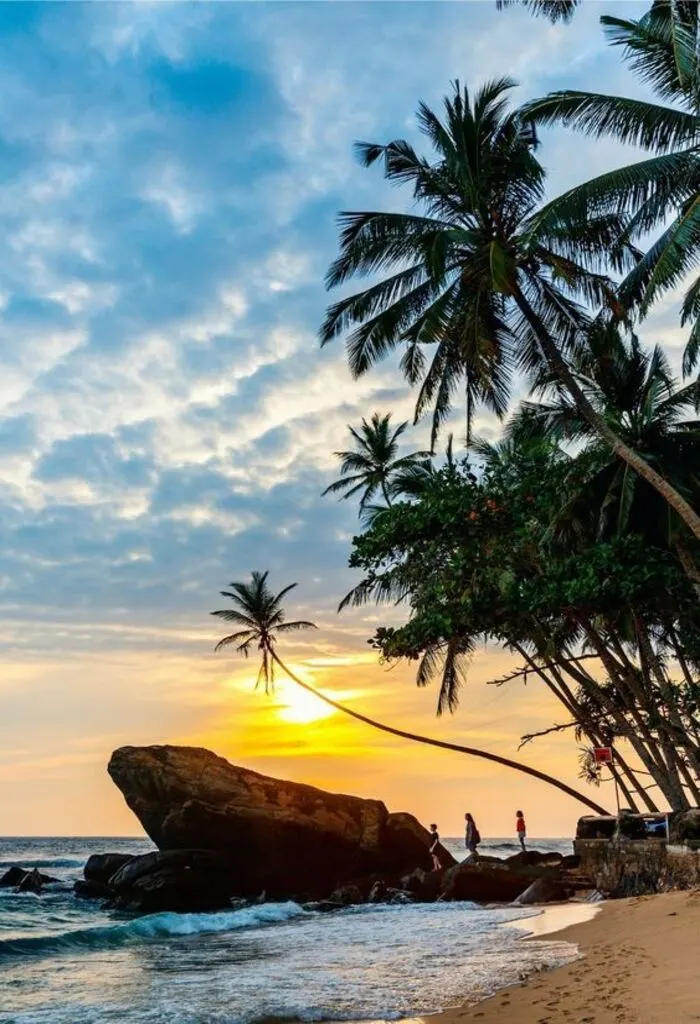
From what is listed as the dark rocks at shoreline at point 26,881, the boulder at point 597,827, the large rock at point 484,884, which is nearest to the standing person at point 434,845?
the large rock at point 484,884

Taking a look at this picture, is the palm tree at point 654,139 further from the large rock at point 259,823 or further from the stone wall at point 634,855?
the large rock at point 259,823

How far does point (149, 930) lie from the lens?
22484 mm

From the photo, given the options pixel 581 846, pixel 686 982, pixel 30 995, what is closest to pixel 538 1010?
pixel 686 982

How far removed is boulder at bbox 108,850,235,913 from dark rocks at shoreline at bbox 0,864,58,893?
931 cm

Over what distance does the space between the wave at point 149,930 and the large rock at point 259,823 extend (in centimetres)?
531

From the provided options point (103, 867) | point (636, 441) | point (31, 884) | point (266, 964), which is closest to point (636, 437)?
point (636, 441)

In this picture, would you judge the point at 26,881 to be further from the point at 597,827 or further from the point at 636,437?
the point at 636,437

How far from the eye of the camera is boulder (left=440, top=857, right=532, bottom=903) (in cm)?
2455

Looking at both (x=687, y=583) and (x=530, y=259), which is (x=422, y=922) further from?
(x=530, y=259)

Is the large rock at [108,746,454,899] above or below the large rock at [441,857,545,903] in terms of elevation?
above

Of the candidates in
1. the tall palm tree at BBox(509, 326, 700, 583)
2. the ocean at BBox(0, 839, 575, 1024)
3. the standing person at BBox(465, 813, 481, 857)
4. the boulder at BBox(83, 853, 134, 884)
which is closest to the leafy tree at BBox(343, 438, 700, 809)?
the tall palm tree at BBox(509, 326, 700, 583)

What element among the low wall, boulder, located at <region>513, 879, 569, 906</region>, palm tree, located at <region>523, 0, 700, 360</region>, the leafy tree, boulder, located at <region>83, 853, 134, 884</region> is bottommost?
boulder, located at <region>513, 879, 569, 906</region>

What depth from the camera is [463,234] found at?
15781mm

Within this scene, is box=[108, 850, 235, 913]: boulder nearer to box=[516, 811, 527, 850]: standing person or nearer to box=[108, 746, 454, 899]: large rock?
box=[108, 746, 454, 899]: large rock
